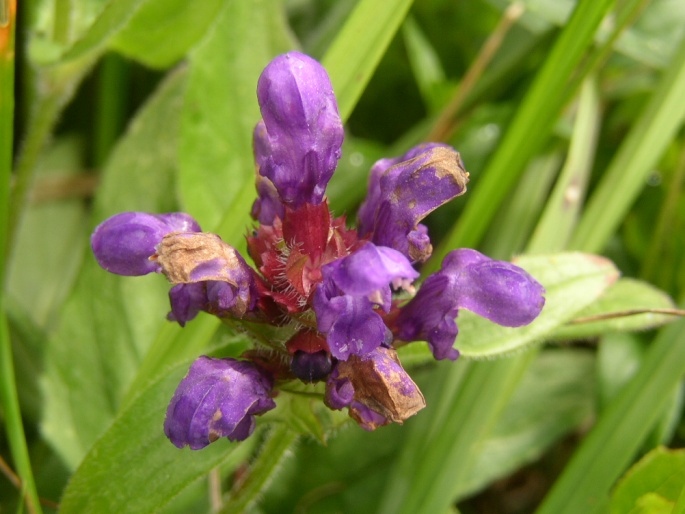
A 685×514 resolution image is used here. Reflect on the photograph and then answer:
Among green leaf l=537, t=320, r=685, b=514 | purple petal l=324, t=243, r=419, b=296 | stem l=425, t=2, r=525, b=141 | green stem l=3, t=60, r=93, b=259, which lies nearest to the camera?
purple petal l=324, t=243, r=419, b=296

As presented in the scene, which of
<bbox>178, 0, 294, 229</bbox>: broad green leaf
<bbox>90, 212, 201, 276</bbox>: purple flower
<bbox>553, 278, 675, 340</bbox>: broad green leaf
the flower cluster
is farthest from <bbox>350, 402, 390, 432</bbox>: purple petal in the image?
<bbox>178, 0, 294, 229</bbox>: broad green leaf

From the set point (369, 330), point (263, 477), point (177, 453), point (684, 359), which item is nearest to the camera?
point (369, 330)

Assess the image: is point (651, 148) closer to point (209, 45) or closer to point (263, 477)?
point (209, 45)

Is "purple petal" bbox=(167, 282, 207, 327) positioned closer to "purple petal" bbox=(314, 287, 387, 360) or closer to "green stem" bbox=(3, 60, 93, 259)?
"purple petal" bbox=(314, 287, 387, 360)

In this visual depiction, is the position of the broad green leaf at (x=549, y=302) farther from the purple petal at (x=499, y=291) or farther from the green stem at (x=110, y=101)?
the green stem at (x=110, y=101)

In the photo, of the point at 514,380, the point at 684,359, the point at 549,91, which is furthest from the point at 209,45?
the point at 684,359
